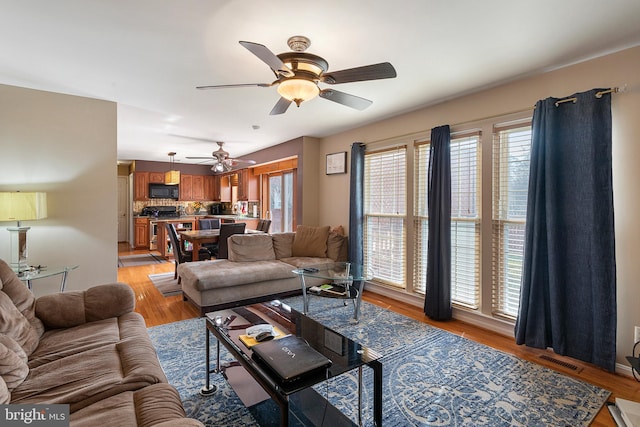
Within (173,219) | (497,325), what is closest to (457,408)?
(497,325)

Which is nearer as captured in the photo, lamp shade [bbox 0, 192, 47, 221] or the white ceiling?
the white ceiling

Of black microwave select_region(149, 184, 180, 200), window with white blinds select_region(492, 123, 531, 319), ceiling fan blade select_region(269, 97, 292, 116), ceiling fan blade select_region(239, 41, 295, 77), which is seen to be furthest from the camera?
black microwave select_region(149, 184, 180, 200)

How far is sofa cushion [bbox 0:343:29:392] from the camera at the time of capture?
1.35 metres

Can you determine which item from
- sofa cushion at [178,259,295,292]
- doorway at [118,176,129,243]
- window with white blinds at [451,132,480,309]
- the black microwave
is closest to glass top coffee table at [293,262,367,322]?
sofa cushion at [178,259,295,292]

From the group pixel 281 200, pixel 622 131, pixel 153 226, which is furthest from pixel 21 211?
pixel 153 226

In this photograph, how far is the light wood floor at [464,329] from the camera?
217 centimetres

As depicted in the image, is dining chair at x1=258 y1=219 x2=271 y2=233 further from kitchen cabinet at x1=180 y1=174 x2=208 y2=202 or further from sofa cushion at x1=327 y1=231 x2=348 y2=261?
kitchen cabinet at x1=180 y1=174 x2=208 y2=202

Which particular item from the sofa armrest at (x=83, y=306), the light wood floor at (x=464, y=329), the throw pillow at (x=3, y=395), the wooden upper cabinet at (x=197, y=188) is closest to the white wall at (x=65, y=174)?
the light wood floor at (x=464, y=329)

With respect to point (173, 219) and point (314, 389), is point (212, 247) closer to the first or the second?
point (173, 219)

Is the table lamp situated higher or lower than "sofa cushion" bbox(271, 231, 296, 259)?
higher

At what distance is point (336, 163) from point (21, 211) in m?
3.92

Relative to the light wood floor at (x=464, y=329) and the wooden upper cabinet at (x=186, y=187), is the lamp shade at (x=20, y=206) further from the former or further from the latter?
the wooden upper cabinet at (x=186, y=187)

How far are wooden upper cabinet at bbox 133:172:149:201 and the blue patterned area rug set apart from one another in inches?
253

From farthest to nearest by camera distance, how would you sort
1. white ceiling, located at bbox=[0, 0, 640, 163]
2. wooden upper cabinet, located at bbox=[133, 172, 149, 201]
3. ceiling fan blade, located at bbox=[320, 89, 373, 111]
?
wooden upper cabinet, located at bbox=[133, 172, 149, 201] → ceiling fan blade, located at bbox=[320, 89, 373, 111] → white ceiling, located at bbox=[0, 0, 640, 163]
